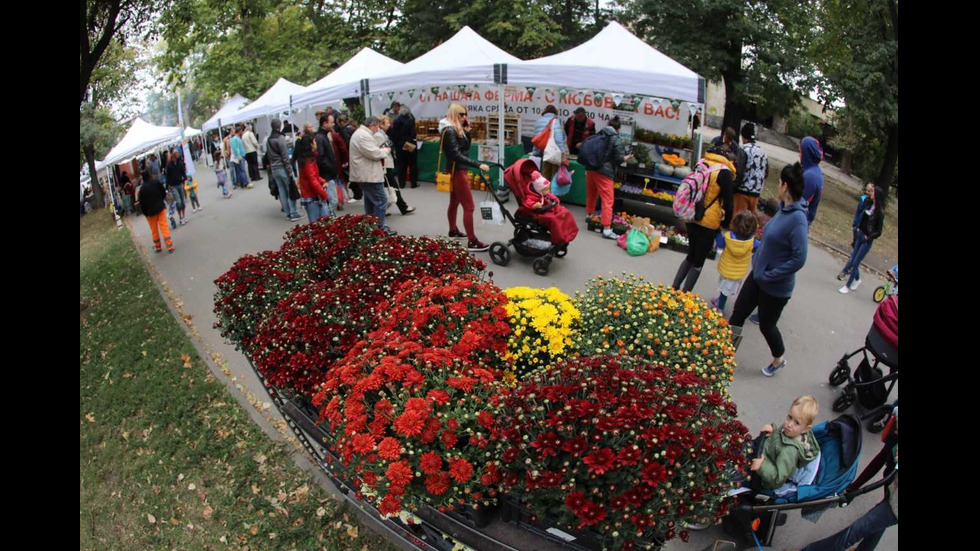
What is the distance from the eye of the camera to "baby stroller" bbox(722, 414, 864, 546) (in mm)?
3279

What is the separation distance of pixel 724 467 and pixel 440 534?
1.44 meters

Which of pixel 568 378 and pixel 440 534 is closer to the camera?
pixel 568 378

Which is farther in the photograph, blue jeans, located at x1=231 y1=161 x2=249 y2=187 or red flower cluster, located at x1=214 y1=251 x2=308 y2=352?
blue jeans, located at x1=231 y1=161 x2=249 y2=187

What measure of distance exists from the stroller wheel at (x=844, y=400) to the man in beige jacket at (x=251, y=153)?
49.7ft

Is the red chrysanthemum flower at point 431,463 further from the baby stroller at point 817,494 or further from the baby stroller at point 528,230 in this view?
the baby stroller at point 528,230

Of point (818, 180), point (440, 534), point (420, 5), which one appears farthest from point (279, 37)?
point (440, 534)

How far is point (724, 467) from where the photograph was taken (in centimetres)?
249

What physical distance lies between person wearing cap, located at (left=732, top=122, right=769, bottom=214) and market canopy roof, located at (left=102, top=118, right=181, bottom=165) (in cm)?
1438

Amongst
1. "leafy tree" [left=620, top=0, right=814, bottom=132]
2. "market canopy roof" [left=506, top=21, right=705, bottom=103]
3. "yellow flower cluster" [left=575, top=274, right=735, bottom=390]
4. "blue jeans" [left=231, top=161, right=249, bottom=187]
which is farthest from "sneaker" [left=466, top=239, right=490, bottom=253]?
"leafy tree" [left=620, top=0, right=814, bottom=132]

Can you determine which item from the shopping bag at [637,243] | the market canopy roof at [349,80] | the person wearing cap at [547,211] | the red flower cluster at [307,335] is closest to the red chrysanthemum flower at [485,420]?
the red flower cluster at [307,335]

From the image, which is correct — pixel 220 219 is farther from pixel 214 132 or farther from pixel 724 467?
pixel 214 132

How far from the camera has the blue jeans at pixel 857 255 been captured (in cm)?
746

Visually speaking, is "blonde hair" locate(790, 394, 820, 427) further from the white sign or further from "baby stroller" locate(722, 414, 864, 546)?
the white sign
